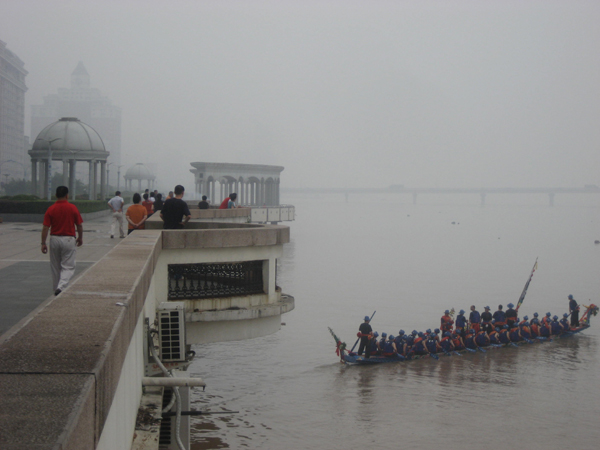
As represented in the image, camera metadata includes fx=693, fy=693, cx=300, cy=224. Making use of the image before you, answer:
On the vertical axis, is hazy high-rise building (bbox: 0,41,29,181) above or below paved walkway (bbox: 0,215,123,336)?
above

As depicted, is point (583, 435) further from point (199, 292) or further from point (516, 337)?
point (199, 292)

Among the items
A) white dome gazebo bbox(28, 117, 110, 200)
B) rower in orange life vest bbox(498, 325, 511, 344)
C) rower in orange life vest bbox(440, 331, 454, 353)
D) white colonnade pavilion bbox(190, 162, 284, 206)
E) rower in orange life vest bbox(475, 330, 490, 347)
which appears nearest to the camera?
rower in orange life vest bbox(440, 331, 454, 353)

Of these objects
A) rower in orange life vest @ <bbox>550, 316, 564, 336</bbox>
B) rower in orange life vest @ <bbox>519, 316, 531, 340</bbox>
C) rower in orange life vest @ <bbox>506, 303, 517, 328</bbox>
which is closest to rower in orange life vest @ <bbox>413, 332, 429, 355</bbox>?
rower in orange life vest @ <bbox>506, 303, 517, 328</bbox>

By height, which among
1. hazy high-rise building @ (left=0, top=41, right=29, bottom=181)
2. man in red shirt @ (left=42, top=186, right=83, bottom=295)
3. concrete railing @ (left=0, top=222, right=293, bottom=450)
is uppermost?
hazy high-rise building @ (left=0, top=41, right=29, bottom=181)

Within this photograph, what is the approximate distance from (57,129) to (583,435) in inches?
1610

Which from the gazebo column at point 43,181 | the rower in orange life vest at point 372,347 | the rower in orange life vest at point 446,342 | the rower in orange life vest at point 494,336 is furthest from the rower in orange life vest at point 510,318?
the gazebo column at point 43,181

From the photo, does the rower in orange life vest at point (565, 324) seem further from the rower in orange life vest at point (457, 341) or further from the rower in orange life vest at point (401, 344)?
the rower in orange life vest at point (401, 344)

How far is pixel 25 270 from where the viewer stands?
14.1 metres

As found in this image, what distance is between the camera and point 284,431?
18938mm

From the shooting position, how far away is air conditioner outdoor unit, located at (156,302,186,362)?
884 cm

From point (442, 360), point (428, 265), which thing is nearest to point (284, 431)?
point (442, 360)

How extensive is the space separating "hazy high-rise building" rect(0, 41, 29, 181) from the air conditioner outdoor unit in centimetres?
11139

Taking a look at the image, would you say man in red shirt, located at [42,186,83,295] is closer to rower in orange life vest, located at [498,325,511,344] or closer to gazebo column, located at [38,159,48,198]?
rower in orange life vest, located at [498,325,511,344]

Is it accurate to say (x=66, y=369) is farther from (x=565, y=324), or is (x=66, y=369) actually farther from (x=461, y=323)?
(x=565, y=324)
